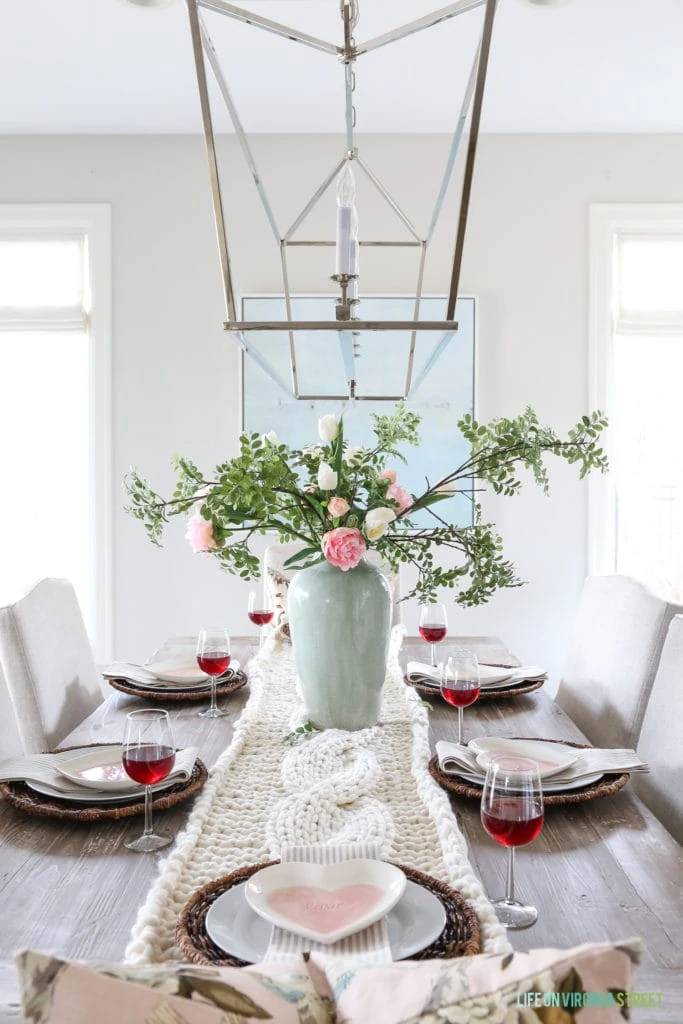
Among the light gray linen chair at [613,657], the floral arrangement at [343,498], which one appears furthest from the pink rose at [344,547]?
the light gray linen chair at [613,657]

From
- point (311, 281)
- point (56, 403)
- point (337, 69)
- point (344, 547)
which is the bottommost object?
point (344, 547)

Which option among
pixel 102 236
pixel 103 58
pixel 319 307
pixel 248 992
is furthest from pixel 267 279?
pixel 248 992

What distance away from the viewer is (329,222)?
11.8 ft

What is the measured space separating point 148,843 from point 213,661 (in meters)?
0.61

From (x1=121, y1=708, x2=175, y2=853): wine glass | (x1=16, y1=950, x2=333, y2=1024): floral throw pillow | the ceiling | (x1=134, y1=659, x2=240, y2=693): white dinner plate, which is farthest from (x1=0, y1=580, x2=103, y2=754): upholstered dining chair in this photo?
the ceiling

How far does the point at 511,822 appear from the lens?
3.11 feet

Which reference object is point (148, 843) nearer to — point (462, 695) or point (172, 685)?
point (462, 695)

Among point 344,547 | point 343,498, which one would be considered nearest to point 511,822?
point 344,547

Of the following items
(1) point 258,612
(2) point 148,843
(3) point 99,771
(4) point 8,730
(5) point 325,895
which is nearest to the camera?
(5) point 325,895

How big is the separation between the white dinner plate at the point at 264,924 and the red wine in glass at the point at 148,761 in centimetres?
21

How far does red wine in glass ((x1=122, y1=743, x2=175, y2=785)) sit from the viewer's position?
1137mm

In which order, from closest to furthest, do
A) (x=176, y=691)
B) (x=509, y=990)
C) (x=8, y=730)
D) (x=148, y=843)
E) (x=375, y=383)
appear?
1. (x=509, y=990)
2. (x=148, y=843)
3. (x=8, y=730)
4. (x=176, y=691)
5. (x=375, y=383)

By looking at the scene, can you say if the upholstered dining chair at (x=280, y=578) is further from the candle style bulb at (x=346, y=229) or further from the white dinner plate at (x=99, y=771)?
the candle style bulb at (x=346, y=229)

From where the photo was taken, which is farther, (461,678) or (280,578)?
(280,578)
